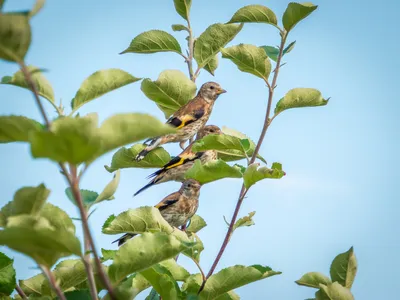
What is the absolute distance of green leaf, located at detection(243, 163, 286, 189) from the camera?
3.46 meters

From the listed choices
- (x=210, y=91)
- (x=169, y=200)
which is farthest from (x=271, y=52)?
(x=210, y=91)

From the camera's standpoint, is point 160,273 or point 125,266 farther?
point 160,273

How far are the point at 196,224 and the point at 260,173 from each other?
154 cm

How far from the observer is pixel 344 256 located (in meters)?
3.00

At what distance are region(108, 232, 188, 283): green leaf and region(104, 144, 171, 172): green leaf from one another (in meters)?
2.28

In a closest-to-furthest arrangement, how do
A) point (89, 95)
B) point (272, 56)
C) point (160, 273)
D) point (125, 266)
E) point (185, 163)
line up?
point (125, 266) → point (89, 95) → point (160, 273) → point (272, 56) → point (185, 163)

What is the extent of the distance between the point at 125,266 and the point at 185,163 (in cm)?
506

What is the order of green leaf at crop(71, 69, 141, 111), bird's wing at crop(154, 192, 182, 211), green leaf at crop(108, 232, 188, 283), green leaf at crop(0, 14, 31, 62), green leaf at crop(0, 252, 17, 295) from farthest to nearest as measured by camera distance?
bird's wing at crop(154, 192, 182, 211)
green leaf at crop(0, 252, 17, 295)
green leaf at crop(71, 69, 141, 111)
green leaf at crop(108, 232, 188, 283)
green leaf at crop(0, 14, 31, 62)

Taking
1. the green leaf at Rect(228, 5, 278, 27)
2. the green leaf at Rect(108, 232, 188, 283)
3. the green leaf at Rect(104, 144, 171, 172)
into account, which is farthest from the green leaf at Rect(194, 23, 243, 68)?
the green leaf at Rect(108, 232, 188, 283)

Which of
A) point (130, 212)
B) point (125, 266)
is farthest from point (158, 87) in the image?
point (125, 266)

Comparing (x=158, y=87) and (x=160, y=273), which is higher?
(x=158, y=87)

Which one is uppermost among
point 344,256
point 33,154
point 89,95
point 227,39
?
point 227,39

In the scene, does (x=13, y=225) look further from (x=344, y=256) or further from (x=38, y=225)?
(x=344, y=256)

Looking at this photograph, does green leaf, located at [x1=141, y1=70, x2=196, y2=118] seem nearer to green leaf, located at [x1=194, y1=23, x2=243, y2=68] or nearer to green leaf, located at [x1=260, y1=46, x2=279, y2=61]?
green leaf, located at [x1=194, y1=23, x2=243, y2=68]
